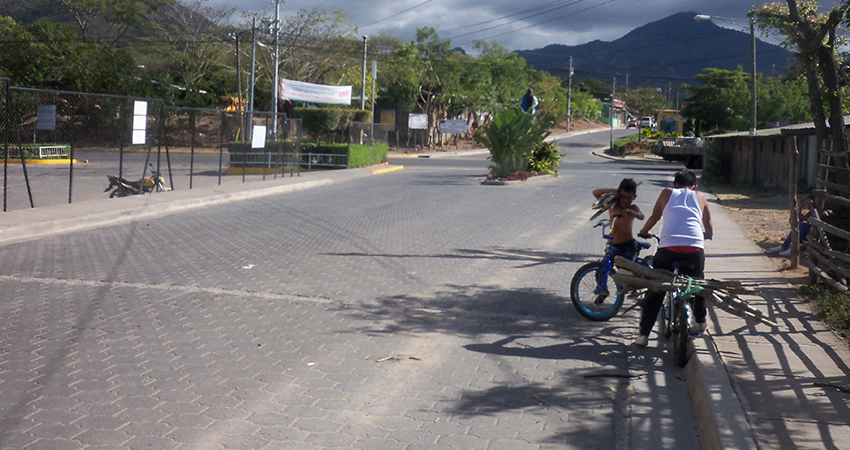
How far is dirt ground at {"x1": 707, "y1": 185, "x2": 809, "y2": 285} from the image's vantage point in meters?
10.6

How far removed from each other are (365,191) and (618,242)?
15867mm

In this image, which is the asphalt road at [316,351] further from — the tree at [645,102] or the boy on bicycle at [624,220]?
the tree at [645,102]

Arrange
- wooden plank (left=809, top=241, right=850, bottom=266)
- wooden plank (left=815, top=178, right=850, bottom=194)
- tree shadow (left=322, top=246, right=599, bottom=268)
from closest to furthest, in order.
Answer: wooden plank (left=809, top=241, right=850, bottom=266) → wooden plank (left=815, top=178, right=850, bottom=194) → tree shadow (left=322, top=246, right=599, bottom=268)

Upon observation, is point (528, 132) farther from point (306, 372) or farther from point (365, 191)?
point (306, 372)

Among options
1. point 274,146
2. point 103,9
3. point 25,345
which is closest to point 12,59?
point 103,9

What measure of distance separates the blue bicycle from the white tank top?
2.96ft

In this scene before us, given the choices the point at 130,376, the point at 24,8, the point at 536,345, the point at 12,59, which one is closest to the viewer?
the point at 130,376

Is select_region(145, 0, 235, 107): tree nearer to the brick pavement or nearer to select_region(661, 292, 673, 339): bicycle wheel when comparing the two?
the brick pavement

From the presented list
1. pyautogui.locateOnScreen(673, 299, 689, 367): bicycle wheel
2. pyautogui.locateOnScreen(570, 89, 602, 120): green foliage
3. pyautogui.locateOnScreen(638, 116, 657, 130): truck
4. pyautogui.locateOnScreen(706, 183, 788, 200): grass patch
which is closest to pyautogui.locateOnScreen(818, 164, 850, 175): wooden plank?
pyautogui.locateOnScreen(673, 299, 689, 367): bicycle wheel

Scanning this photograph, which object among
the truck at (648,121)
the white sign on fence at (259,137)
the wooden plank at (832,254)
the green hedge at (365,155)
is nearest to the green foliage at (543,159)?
the green hedge at (365,155)

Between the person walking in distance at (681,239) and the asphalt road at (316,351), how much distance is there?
444 millimetres

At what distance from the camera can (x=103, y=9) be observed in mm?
60688

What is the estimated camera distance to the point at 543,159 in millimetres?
29844

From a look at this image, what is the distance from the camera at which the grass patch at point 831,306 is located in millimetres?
6980
